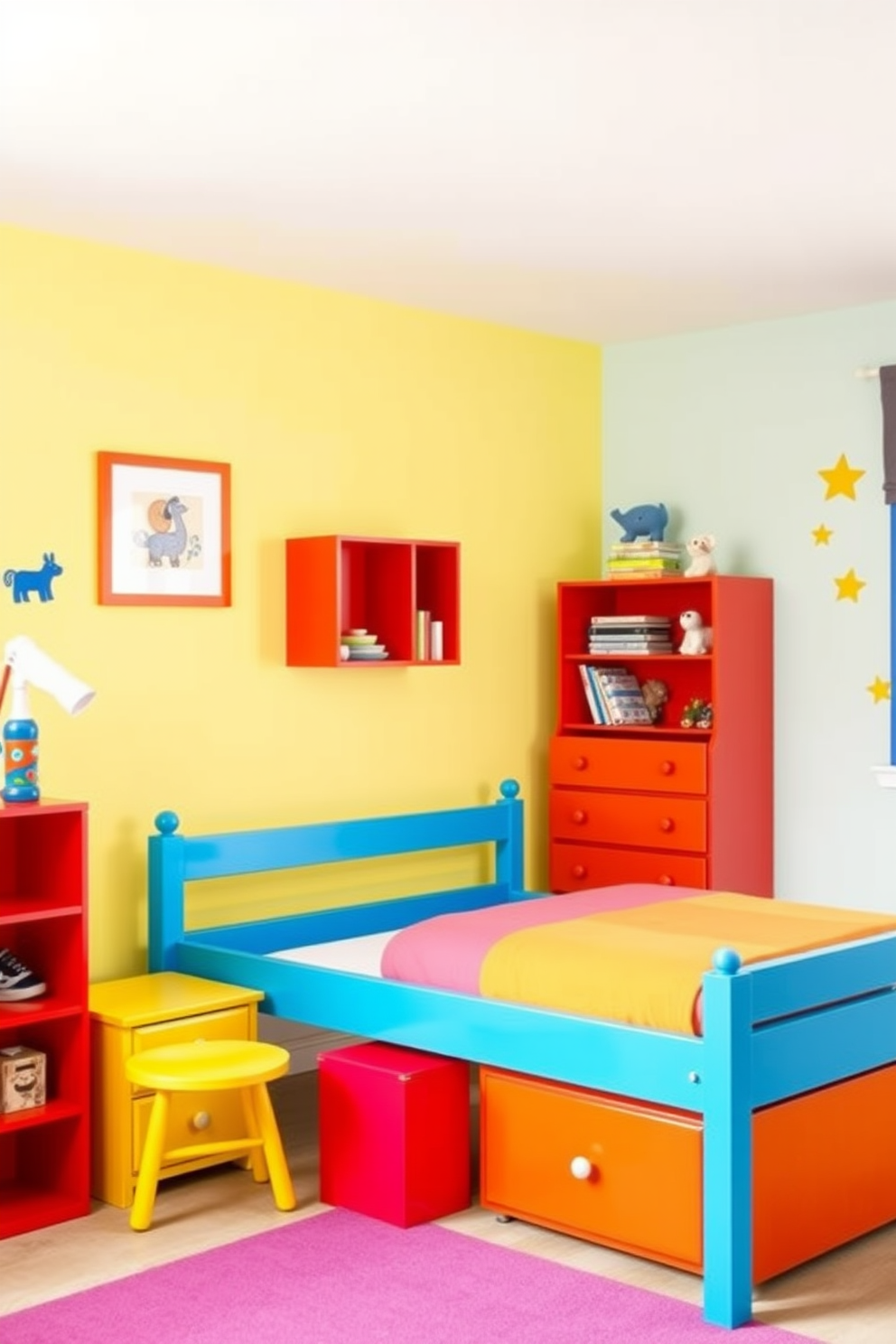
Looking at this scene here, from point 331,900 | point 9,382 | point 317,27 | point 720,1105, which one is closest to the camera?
point 317,27

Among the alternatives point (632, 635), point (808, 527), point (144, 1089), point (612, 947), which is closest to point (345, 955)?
point (144, 1089)

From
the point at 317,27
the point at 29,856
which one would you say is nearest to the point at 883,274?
the point at 317,27

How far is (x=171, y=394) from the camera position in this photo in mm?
4684

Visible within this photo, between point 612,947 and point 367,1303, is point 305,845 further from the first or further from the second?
point 367,1303

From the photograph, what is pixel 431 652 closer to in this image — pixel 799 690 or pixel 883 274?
pixel 799 690

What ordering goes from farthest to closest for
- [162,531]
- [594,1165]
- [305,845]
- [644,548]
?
[644,548] → [305,845] → [162,531] → [594,1165]

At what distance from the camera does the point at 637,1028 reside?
3.46m

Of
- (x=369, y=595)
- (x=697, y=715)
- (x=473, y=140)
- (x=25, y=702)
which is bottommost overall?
(x=697, y=715)

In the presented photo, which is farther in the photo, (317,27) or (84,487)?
(84,487)

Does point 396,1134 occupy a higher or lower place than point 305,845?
lower

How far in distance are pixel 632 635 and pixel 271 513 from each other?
1.30m

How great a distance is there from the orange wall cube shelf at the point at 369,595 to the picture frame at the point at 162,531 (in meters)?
0.24

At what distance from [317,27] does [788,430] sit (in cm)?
289

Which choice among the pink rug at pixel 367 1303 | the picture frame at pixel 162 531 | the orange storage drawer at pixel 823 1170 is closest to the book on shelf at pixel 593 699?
the picture frame at pixel 162 531
